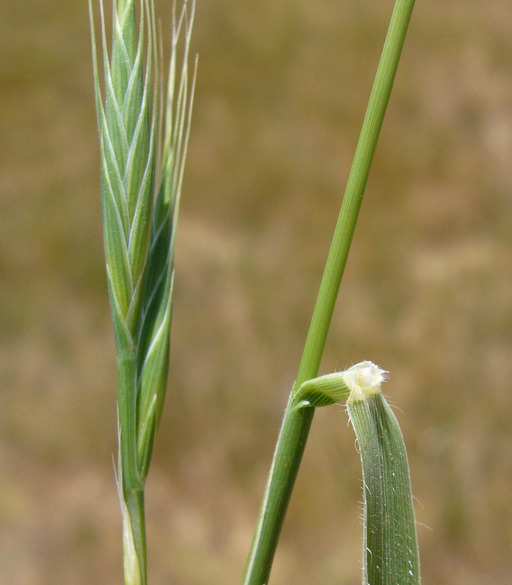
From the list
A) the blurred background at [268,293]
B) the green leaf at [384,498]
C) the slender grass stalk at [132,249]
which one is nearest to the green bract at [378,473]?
the green leaf at [384,498]

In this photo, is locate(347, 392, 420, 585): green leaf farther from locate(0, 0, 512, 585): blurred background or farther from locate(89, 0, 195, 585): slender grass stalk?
locate(0, 0, 512, 585): blurred background

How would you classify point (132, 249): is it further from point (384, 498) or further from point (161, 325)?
point (384, 498)

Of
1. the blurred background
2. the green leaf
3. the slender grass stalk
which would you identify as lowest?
the green leaf

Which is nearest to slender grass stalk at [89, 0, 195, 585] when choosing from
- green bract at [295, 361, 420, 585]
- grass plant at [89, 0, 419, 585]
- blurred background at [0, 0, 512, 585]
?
grass plant at [89, 0, 419, 585]

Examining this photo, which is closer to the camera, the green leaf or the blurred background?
the green leaf

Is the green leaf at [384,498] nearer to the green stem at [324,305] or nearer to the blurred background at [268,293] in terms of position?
the green stem at [324,305]

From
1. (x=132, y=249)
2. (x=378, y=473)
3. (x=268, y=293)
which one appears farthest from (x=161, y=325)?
(x=268, y=293)
